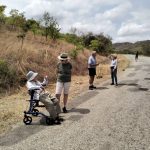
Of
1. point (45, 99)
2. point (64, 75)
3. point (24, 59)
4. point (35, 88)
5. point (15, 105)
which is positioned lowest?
point (15, 105)

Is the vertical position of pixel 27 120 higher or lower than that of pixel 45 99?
lower

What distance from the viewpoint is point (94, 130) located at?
10.2 m

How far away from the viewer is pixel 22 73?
19.1 metres

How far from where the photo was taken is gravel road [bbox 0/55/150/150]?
350 inches

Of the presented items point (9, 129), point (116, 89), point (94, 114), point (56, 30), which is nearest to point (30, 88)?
point (9, 129)

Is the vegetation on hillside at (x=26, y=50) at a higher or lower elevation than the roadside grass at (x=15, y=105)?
higher

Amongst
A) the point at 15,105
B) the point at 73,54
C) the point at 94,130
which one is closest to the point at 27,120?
the point at 94,130

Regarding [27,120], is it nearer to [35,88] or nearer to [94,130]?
[35,88]

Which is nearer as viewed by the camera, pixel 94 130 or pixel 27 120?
pixel 94 130

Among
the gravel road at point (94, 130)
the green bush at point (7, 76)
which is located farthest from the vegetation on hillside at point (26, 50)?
the gravel road at point (94, 130)

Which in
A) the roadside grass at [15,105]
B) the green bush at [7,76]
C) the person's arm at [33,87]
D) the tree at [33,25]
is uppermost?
the tree at [33,25]

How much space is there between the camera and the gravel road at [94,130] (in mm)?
8898

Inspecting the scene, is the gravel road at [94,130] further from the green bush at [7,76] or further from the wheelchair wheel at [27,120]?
the green bush at [7,76]

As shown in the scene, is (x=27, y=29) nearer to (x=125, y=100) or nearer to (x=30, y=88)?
(x=125, y=100)
